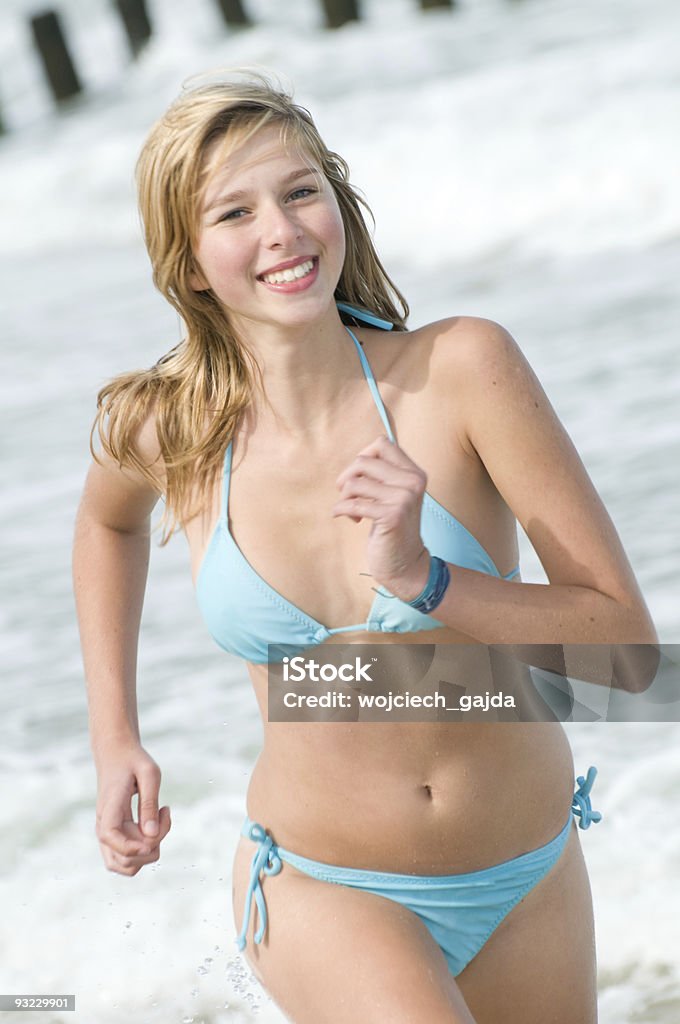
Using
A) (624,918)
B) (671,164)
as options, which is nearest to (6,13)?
(671,164)

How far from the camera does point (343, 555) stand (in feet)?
8.30

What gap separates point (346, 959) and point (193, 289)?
46.1 inches

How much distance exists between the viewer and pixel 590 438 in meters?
6.95

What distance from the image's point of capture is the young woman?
2.40m

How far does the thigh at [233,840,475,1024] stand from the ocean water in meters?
1.14

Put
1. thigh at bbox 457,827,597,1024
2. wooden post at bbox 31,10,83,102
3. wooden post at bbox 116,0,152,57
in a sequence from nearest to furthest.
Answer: thigh at bbox 457,827,597,1024
wooden post at bbox 31,10,83,102
wooden post at bbox 116,0,152,57

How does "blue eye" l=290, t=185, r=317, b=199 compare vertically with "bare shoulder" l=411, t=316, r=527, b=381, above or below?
above

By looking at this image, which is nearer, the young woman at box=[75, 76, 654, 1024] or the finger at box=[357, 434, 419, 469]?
the finger at box=[357, 434, 419, 469]

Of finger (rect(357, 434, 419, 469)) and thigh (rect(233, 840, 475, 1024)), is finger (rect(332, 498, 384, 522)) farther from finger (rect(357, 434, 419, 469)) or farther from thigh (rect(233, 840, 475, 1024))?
thigh (rect(233, 840, 475, 1024))

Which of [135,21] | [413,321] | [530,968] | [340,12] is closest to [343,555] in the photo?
[530,968]

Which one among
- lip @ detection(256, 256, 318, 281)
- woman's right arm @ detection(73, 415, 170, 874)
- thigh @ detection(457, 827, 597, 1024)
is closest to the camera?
lip @ detection(256, 256, 318, 281)

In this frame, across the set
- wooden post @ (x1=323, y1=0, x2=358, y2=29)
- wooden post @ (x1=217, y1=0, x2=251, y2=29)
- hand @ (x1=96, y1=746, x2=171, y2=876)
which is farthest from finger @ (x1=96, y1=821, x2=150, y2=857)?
wooden post @ (x1=217, y1=0, x2=251, y2=29)

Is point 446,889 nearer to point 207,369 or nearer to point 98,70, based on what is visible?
point 207,369

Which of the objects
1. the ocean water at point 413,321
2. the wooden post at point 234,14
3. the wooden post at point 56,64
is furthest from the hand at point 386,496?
the wooden post at point 56,64
